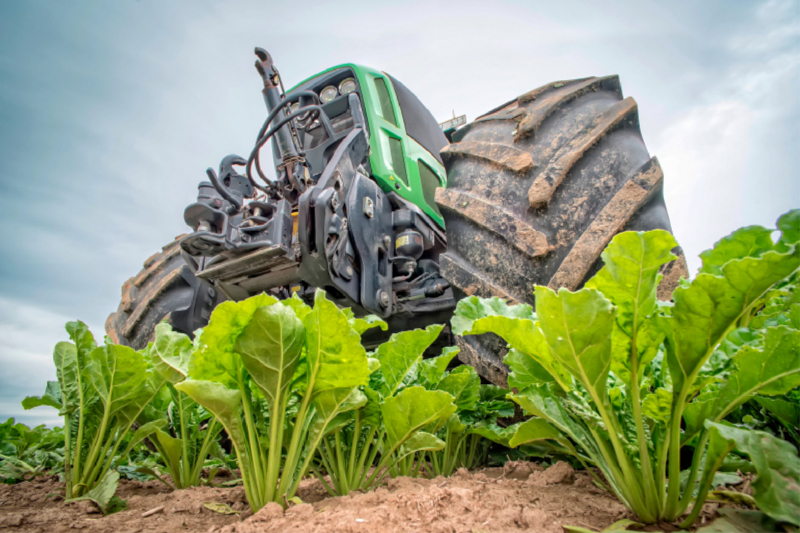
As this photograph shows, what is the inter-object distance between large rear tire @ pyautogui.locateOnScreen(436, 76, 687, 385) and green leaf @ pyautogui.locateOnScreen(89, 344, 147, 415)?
772mm

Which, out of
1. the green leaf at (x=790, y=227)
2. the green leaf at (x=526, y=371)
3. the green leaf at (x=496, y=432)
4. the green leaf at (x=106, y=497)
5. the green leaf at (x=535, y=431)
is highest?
the green leaf at (x=790, y=227)

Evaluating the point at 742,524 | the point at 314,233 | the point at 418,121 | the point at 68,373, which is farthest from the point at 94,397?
the point at 418,121

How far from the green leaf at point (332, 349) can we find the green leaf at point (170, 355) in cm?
30

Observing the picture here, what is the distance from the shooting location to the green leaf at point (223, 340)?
2.07ft

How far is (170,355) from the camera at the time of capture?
0.83 meters

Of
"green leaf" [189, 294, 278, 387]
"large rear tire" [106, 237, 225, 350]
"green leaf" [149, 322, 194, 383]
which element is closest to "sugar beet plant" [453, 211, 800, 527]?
"green leaf" [189, 294, 278, 387]

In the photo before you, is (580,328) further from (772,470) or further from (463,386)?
(463,386)

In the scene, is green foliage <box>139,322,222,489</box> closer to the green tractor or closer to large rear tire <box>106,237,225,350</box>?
the green tractor

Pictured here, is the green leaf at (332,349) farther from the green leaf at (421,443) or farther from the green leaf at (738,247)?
the green leaf at (738,247)

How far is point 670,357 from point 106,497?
1018mm

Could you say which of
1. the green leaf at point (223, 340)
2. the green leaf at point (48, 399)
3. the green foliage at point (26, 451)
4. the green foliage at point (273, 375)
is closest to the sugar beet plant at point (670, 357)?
the green foliage at point (273, 375)

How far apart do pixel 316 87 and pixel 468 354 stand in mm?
1694

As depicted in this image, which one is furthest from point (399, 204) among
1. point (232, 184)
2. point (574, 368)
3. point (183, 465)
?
point (574, 368)

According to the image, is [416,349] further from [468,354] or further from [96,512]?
[96,512]
